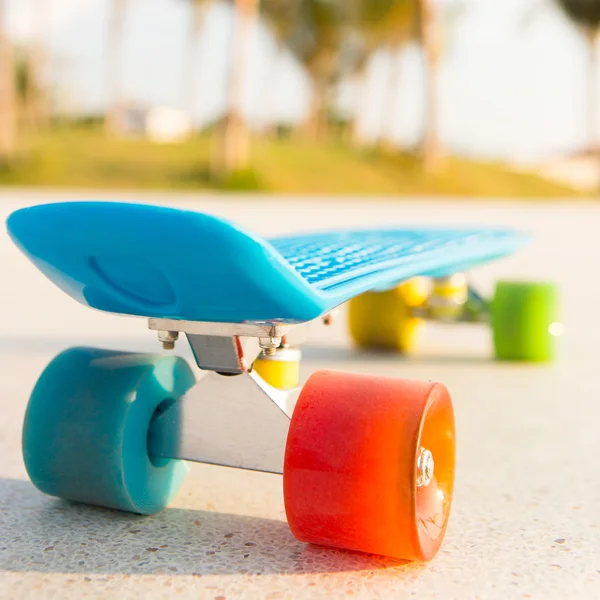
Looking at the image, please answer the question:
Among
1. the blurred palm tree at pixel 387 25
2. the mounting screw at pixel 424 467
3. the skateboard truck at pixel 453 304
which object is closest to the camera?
the mounting screw at pixel 424 467

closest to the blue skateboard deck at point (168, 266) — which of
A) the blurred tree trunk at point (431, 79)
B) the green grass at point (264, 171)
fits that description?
the green grass at point (264, 171)

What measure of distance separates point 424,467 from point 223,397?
0.41 meters

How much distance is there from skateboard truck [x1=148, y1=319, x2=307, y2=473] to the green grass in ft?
44.5

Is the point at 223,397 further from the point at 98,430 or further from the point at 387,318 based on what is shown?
the point at 387,318

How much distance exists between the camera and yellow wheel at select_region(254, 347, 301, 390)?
5.96ft

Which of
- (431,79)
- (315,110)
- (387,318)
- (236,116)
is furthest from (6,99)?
(315,110)

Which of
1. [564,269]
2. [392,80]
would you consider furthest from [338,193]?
[392,80]

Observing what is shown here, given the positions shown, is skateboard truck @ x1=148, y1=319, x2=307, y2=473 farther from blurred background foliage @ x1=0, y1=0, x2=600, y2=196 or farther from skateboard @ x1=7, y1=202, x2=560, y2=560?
blurred background foliage @ x1=0, y1=0, x2=600, y2=196

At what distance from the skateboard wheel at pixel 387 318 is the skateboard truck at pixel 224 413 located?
188 cm

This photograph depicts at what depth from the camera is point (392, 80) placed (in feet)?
88.4

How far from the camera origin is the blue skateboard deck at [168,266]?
134 centimetres

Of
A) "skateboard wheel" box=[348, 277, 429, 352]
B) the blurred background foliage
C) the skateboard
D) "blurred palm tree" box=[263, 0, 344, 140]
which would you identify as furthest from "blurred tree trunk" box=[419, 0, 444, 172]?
the skateboard

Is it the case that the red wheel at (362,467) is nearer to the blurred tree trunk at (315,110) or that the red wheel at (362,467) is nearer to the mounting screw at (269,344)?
the mounting screw at (269,344)

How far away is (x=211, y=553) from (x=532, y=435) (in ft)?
3.97
